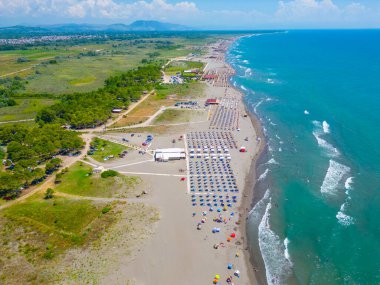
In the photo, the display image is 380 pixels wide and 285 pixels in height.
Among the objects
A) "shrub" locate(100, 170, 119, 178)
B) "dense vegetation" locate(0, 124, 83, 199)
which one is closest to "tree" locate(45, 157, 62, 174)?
"dense vegetation" locate(0, 124, 83, 199)

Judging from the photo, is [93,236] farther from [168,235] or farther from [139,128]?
[139,128]

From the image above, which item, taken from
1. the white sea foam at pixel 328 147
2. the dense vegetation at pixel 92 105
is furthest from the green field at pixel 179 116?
the white sea foam at pixel 328 147

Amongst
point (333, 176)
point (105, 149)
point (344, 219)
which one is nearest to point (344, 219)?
point (344, 219)

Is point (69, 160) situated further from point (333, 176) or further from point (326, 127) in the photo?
point (326, 127)

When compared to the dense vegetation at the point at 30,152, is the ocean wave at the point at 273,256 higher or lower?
lower

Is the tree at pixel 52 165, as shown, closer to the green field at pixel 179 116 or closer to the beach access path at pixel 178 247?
the beach access path at pixel 178 247

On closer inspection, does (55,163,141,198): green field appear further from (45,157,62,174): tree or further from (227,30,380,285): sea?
(227,30,380,285): sea
